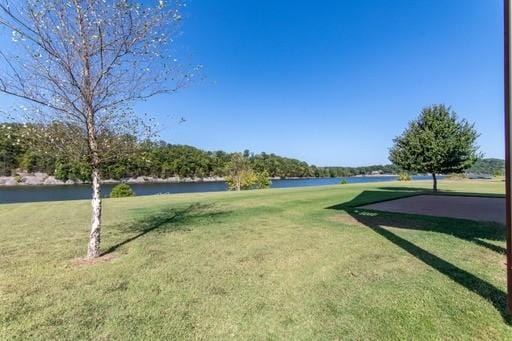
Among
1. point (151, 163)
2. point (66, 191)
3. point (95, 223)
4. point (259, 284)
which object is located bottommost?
point (66, 191)

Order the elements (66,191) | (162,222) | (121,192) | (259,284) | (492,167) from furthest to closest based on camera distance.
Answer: (492,167) → (66,191) → (121,192) → (162,222) → (259,284)

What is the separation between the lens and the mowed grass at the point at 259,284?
2.89 meters

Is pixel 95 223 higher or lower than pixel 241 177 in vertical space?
lower

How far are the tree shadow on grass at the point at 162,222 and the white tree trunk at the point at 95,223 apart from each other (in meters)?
0.27

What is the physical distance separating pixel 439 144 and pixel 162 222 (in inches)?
621

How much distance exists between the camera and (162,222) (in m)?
8.60

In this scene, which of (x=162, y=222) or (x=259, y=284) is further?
(x=162, y=222)

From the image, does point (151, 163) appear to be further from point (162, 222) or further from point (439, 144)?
point (439, 144)

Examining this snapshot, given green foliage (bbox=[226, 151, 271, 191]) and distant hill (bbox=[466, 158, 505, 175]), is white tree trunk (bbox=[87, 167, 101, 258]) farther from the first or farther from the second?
distant hill (bbox=[466, 158, 505, 175])

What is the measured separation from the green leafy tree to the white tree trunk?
17.3 m

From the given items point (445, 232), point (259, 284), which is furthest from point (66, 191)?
point (445, 232)

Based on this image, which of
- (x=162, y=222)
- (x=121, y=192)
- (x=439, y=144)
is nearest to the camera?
(x=162, y=222)

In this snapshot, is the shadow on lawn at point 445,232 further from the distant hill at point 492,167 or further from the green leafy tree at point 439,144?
the distant hill at point 492,167

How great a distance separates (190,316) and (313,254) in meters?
2.73
